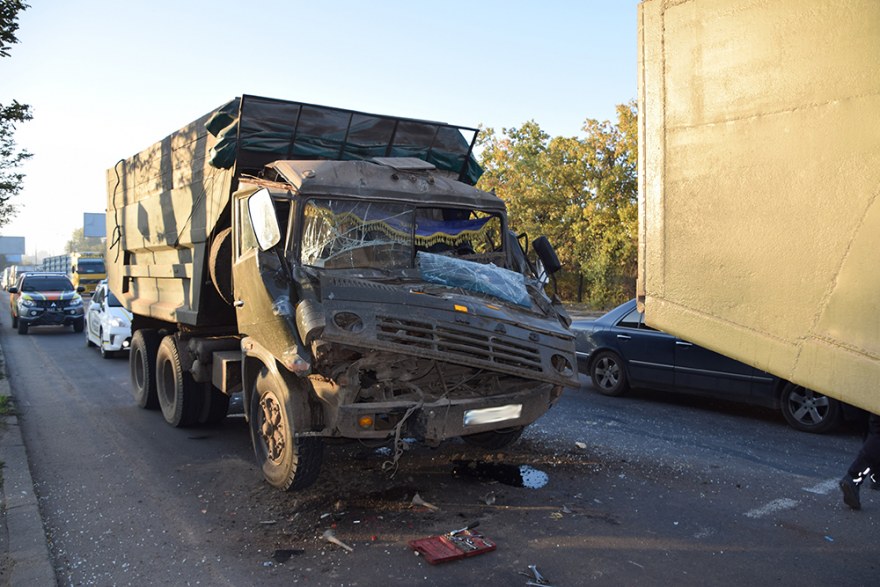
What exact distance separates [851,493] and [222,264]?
5670 millimetres

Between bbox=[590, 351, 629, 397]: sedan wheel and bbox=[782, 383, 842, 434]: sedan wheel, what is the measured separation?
7.43 feet

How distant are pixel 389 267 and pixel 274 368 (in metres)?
1.33

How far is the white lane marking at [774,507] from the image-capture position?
4.90 meters

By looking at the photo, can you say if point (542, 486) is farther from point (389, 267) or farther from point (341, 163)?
point (341, 163)

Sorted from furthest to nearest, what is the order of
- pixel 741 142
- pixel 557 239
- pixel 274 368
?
pixel 557 239 → pixel 274 368 → pixel 741 142

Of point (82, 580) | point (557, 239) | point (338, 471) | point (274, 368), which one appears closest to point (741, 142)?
point (274, 368)

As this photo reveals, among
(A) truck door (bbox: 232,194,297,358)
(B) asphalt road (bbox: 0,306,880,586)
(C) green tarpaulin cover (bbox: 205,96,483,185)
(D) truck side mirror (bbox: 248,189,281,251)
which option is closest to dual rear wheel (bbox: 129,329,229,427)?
(B) asphalt road (bbox: 0,306,880,586)

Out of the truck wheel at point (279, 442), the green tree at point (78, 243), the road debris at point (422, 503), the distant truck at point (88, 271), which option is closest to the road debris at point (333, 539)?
the truck wheel at point (279, 442)

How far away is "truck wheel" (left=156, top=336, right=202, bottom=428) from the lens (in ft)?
24.8

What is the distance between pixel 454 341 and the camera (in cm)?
468

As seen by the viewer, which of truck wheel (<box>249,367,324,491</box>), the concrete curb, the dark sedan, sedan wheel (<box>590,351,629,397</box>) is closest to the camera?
the concrete curb

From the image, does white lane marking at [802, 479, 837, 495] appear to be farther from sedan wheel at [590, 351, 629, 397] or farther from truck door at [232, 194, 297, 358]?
truck door at [232, 194, 297, 358]

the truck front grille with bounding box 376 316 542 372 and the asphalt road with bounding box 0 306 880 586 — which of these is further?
the truck front grille with bounding box 376 316 542 372

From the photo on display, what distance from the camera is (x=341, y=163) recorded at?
19.4 ft
